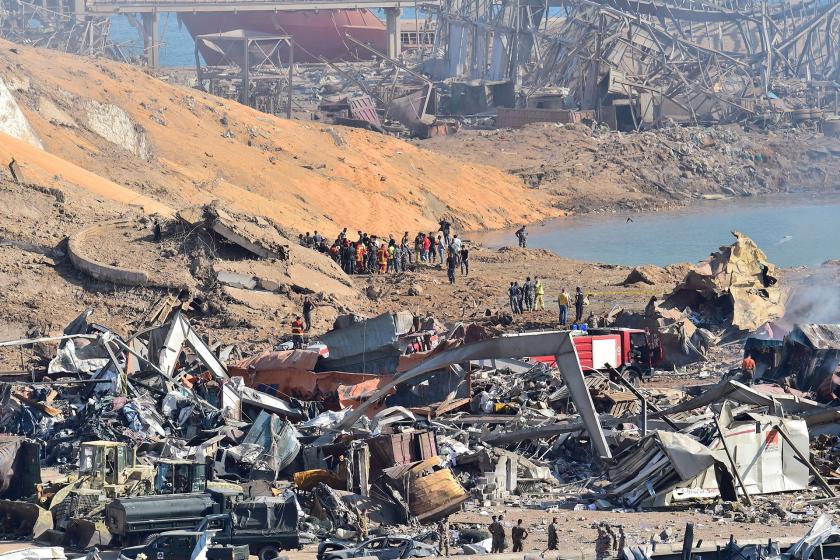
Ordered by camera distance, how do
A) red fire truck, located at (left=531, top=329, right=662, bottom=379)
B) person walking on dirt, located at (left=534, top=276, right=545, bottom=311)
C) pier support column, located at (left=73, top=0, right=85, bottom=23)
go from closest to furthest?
red fire truck, located at (left=531, top=329, right=662, bottom=379) < person walking on dirt, located at (left=534, top=276, right=545, bottom=311) < pier support column, located at (left=73, top=0, right=85, bottom=23)

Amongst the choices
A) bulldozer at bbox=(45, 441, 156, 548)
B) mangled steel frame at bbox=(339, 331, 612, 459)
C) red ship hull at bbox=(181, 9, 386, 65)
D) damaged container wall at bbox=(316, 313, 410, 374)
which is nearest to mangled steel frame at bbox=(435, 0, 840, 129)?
red ship hull at bbox=(181, 9, 386, 65)

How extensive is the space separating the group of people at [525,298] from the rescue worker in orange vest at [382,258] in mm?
5217

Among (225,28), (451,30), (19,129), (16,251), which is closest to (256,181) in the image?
(19,129)

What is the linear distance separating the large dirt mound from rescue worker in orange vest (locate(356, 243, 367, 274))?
8.00m

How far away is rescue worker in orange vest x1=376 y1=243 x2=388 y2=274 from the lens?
3678 centimetres

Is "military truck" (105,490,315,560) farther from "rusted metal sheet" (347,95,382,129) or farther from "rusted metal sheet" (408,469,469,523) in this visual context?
"rusted metal sheet" (347,95,382,129)

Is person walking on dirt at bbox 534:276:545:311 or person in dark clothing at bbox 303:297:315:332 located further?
person walking on dirt at bbox 534:276:545:311

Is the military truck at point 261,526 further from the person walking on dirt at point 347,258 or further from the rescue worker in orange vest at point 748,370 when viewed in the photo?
the person walking on dirt at point 347,258

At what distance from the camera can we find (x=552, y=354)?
18984 mm

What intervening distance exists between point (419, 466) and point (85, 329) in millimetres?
10872

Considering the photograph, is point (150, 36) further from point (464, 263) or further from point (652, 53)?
point (464, 263)

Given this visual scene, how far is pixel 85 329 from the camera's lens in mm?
26141

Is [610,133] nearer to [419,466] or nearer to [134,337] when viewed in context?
[134,337]

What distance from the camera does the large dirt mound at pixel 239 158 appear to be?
152 feet
